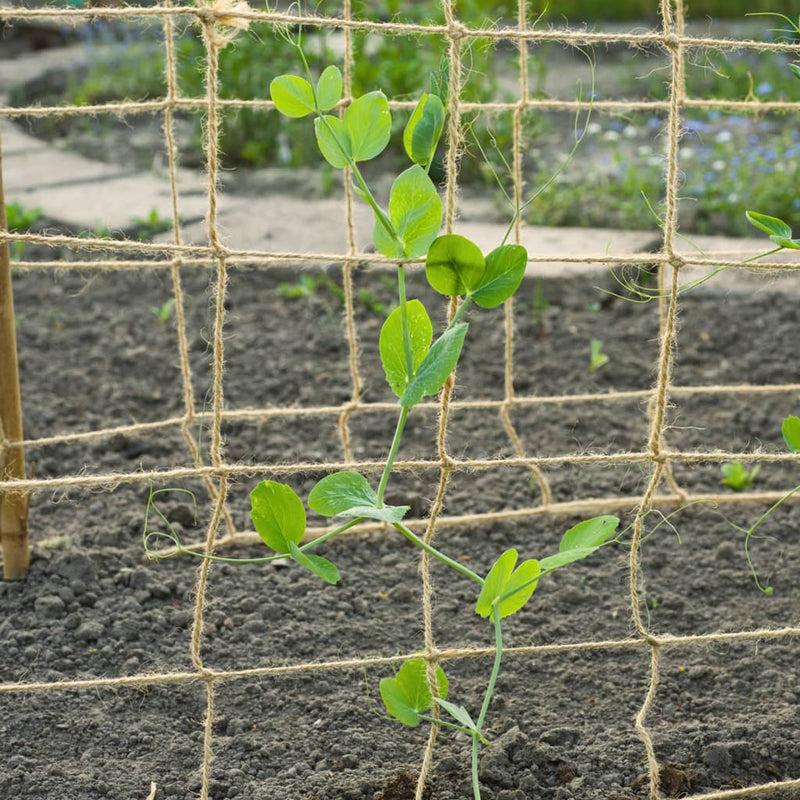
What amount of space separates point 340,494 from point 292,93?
1.51 feet

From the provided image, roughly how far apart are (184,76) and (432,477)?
9.92 ft

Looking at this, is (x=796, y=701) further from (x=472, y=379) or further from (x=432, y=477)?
(x=472, y=379)

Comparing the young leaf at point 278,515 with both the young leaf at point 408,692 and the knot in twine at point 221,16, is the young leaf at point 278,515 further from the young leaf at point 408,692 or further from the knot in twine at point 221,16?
the knot in twine at point 221,16

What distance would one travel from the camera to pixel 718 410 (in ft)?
9.01

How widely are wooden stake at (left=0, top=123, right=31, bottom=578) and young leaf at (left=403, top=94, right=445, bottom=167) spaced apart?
0.67 m

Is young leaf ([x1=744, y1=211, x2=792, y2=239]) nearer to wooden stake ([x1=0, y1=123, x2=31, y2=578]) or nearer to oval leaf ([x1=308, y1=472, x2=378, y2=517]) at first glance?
oval leaf ([x1=308, y1=472, x2=378, y2=517])

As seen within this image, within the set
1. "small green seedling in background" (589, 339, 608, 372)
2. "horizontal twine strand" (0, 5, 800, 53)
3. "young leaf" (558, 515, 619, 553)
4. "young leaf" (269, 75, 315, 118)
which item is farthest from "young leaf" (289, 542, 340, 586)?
"small green seedling in background" (589, 339, 608, 372)

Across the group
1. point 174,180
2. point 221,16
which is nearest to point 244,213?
point 174,180

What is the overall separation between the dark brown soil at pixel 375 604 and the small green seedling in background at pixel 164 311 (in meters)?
0.05

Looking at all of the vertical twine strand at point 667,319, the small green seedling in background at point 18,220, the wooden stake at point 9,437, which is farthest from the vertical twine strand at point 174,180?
the small green seedling in background at point 18,220

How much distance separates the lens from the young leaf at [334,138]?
1300 mm

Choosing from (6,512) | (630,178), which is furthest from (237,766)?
(630,178)

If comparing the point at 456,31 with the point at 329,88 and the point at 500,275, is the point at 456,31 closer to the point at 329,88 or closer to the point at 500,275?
the point at 329,88

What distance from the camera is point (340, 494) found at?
1.29 metres
